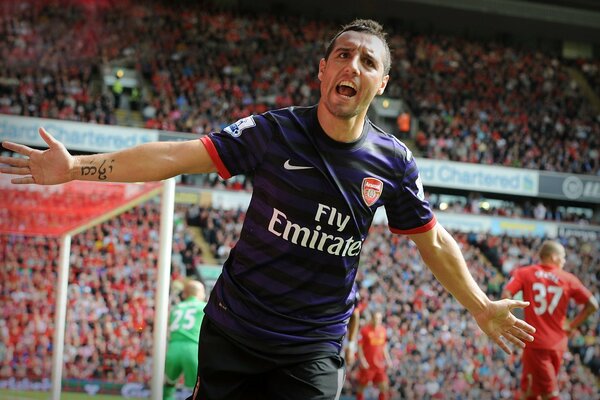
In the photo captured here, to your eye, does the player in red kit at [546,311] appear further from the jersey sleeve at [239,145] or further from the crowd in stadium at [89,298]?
the jersey sleeve at [239,145]

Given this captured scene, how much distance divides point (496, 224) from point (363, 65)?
21613 millimetres

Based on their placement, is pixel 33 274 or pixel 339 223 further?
pixel 33 274

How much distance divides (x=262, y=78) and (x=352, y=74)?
23557 mm

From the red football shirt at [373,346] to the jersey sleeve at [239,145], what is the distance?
38.0 feet

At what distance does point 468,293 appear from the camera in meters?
3.73

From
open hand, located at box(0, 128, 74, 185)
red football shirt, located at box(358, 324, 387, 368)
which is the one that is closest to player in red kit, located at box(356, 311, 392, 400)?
red football shirt, located at box(358, 324, 387, 368)

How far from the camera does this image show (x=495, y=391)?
17266 millimetres

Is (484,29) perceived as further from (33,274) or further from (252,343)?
(252,343)

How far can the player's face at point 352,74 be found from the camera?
11.2 feet

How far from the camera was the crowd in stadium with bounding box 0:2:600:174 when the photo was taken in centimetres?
2400

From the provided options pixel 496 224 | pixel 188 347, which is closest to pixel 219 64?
pixel 496 224

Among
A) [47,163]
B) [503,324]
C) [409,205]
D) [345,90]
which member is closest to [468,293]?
[503,324]

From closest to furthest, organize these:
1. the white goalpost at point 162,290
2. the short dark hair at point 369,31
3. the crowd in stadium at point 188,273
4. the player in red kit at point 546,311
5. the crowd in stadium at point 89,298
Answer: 1. the short dark hair at point 369,31
2. the white goalpost at point 162,290
3. the crowd in stadium at point 89,298
4. the crowd in stadium at point 188,273
5. the player in red kit at point 546,311


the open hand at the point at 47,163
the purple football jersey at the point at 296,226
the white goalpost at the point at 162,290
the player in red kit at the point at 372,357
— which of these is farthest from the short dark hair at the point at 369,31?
the player in red kit at the point at 372,357
